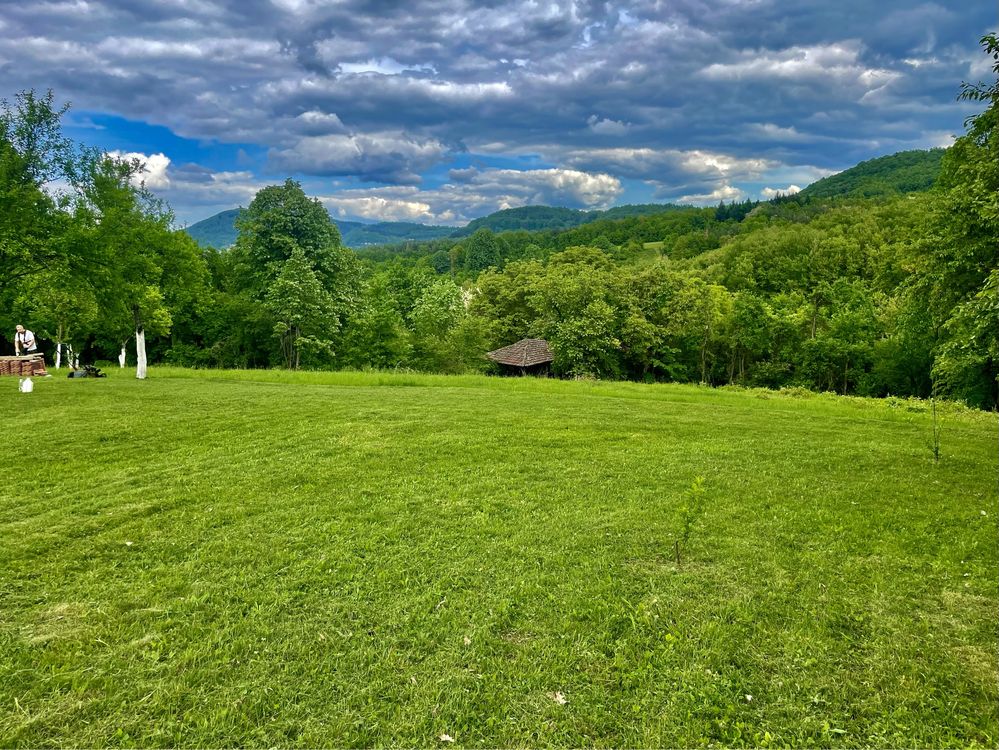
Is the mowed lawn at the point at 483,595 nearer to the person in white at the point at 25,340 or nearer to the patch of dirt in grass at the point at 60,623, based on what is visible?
the patch of dirt in grass at the point at 60,623

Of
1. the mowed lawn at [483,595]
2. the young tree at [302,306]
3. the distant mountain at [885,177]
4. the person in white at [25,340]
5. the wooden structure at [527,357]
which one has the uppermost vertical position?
the distant mountain at [885,177]

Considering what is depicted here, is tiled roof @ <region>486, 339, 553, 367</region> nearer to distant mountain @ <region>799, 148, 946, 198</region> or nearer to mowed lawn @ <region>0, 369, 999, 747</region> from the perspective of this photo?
mowed lawn @ <region>0, 369, 999, 747</region>

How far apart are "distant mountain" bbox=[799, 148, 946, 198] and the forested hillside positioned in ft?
143

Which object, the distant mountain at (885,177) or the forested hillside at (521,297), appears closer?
the forested hillside at (521,297)

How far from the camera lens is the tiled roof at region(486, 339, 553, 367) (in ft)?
131

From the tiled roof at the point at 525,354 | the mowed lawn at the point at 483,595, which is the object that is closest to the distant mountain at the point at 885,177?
the tiled roof at the point at 525,354

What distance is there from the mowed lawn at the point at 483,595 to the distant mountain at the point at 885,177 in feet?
365

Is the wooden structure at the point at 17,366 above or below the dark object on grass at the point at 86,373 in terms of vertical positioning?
above

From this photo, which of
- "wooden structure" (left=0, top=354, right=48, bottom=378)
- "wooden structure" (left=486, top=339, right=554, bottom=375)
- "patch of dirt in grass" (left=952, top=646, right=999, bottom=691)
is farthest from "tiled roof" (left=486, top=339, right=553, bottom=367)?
"patch of dirt in grass" (left=952, top=646, right=999, bottom=691)

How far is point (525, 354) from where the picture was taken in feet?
134

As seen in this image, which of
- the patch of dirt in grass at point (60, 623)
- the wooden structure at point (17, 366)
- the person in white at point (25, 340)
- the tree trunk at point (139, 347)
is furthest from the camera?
the tree trunk at point (139, 347)

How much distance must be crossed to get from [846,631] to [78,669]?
6.23 meters

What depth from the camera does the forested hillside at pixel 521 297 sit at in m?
12.1

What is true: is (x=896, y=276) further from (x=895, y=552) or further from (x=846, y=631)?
(x=846, y=631)
